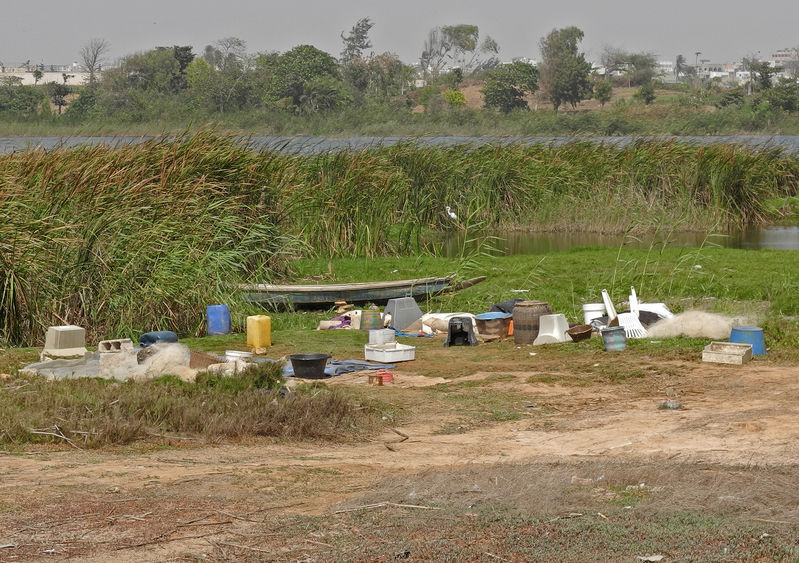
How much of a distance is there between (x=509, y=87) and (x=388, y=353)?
77425 millimetres

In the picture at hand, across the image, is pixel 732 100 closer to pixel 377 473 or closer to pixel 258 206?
pixel 258 206

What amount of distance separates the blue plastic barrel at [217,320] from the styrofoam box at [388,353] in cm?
250

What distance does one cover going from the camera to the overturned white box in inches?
438

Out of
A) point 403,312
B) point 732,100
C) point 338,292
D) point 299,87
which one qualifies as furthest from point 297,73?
point 403,312

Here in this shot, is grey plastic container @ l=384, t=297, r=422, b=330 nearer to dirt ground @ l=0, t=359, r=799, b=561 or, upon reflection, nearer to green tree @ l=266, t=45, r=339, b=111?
dirt ground @ l=0, t=359, r=799, b=561

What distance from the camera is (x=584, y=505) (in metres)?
5.84

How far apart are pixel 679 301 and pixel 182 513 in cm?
977

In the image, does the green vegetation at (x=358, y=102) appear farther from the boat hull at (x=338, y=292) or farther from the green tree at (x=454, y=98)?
Result: the boat hull at (x=338, y=292)

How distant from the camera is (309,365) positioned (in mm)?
10547

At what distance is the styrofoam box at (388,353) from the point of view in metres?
11.5

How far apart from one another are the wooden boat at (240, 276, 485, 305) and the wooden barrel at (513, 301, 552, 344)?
253 centimetres

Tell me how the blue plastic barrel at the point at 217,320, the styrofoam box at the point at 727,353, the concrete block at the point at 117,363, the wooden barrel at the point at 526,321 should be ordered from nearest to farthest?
1. the concrete block at the point at 117,363
2. the styrofoam box at the point at 727,353
3. the wooden barrel at the point at 526,321
4. the blue plastic barrel at the point at 217,320

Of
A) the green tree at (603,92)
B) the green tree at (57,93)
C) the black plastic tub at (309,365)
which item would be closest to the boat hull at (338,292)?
the black plastic tub at (309,365)

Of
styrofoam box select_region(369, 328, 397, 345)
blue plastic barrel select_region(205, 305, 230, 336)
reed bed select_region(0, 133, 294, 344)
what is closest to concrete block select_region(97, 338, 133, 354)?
reed bed select_region(0, 133, 294, 344)
